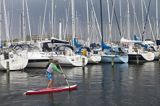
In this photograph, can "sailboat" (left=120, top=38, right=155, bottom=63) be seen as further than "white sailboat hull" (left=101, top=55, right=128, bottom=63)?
Yes

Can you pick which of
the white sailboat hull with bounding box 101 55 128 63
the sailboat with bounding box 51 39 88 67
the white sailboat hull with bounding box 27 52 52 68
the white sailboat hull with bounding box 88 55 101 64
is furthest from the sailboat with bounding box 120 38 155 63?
the white sailboat hull with bounding box 27 52 52 68

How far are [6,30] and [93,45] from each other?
1971cm

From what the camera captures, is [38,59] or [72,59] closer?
[38,59]

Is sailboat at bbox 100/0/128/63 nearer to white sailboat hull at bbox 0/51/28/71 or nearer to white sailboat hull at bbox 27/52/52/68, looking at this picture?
white sailboat hull at bbox 27/52/52/68

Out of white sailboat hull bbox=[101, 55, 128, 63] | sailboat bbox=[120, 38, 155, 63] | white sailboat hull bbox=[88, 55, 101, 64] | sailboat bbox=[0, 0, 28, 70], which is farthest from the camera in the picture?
sailboat bbox=[120, 38, 155, 63]

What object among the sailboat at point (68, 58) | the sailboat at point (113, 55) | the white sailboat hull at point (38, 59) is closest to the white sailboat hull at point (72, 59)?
the sailboat at point (68, 58)

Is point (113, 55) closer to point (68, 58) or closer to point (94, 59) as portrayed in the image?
point (94, 59)

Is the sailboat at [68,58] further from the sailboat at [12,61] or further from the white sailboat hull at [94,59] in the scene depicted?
the sailboat at [12,61]

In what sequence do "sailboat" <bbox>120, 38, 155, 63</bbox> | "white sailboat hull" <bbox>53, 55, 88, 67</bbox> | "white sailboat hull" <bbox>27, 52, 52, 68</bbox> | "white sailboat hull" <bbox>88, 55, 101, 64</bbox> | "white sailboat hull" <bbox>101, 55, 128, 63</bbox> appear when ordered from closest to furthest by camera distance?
"white sailboat hull" <bbox>27, 52, 52, 68</bbox>, "white sailboat hull" <bbox>53, 55, 88, 67</bbox>, "white sailboat hull" <bbox>88, 55, 101, 64</bbox>, "white sailboat hull" <bbox>101, 55, 128, 63</bbox>, "sailboat" <bbox>120, 38, 155, 63</bbox>

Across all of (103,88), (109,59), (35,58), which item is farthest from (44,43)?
(103,88)

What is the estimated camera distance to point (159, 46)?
61188 mm

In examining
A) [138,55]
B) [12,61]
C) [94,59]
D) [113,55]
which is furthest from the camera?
[138,55]

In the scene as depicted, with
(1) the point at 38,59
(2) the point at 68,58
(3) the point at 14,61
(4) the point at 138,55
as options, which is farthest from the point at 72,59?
(4) the point at 138,55

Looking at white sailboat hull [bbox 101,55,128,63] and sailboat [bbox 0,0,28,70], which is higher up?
sailboat [bbox 0,0,28,70]
